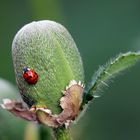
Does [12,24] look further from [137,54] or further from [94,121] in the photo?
[137,54]

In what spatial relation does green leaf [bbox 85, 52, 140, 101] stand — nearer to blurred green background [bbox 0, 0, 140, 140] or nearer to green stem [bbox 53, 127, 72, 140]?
green stem [bbox 53, 127, 72, 140]

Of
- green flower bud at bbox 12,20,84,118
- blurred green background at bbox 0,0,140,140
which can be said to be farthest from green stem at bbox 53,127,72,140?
blurred green background at bbox 0,0,140,140

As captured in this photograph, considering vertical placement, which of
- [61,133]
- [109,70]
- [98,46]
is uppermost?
[109,70]

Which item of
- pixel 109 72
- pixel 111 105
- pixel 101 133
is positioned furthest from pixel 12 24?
pixel 109 72

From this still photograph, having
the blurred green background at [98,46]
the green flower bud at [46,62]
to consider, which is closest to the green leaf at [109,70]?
the green flower bud at [46,62]

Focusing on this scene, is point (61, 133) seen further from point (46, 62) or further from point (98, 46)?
point (98, 46)

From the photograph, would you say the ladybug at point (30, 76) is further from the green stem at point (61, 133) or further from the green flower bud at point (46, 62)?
the green stem at point (61, 133)

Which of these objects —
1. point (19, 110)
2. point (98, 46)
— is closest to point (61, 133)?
point (19, 110)
